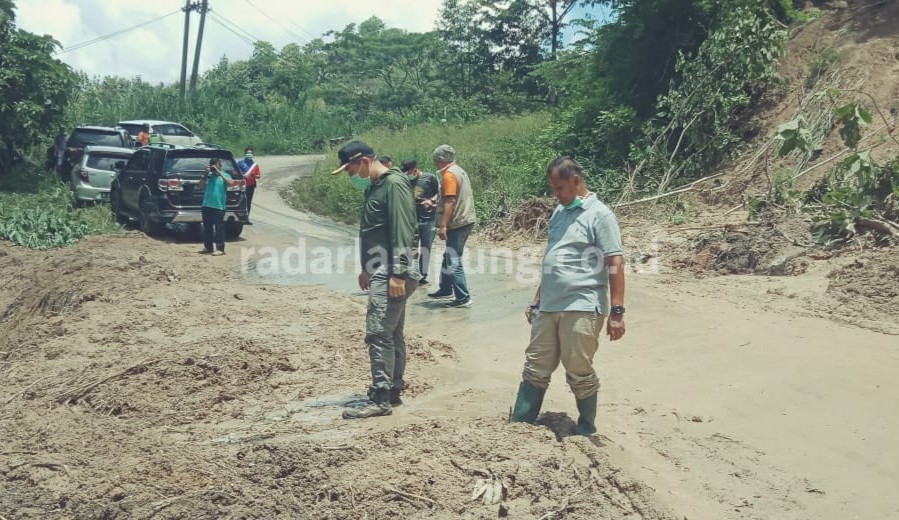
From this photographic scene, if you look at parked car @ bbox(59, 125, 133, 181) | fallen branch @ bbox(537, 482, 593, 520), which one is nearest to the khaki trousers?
fallen branch @ bbox(537, 482, 593, 520)

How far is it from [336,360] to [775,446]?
3938 millimetres

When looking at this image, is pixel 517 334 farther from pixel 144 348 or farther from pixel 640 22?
pixel 640 22

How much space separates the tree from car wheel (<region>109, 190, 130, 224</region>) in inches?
234

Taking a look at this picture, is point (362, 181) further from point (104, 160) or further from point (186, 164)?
point (104, 160)

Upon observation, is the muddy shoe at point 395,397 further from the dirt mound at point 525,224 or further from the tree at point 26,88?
the tree at point 26,88

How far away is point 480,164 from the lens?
65.0 ft

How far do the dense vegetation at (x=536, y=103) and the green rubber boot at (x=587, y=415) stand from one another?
33.1 ft

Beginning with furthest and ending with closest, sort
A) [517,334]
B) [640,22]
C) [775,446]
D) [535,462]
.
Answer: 1. [640,22]
2. [517,334]
3. [775,446]
4. [535,462]

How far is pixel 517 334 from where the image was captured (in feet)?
29.9

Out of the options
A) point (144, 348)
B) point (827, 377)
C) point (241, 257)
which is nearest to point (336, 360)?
point (144, 348)

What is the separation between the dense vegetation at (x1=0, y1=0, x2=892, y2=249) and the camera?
52.5 ft

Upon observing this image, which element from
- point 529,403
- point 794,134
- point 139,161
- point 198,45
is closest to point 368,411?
point 529,403

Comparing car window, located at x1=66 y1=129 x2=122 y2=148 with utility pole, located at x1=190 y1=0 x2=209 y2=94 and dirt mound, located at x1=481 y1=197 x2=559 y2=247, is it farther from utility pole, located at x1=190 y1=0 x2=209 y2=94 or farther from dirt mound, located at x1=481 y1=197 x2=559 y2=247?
utility pole, located at x1=190 y1=0 x2=209 y2=94

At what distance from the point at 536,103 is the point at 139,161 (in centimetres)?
2577
